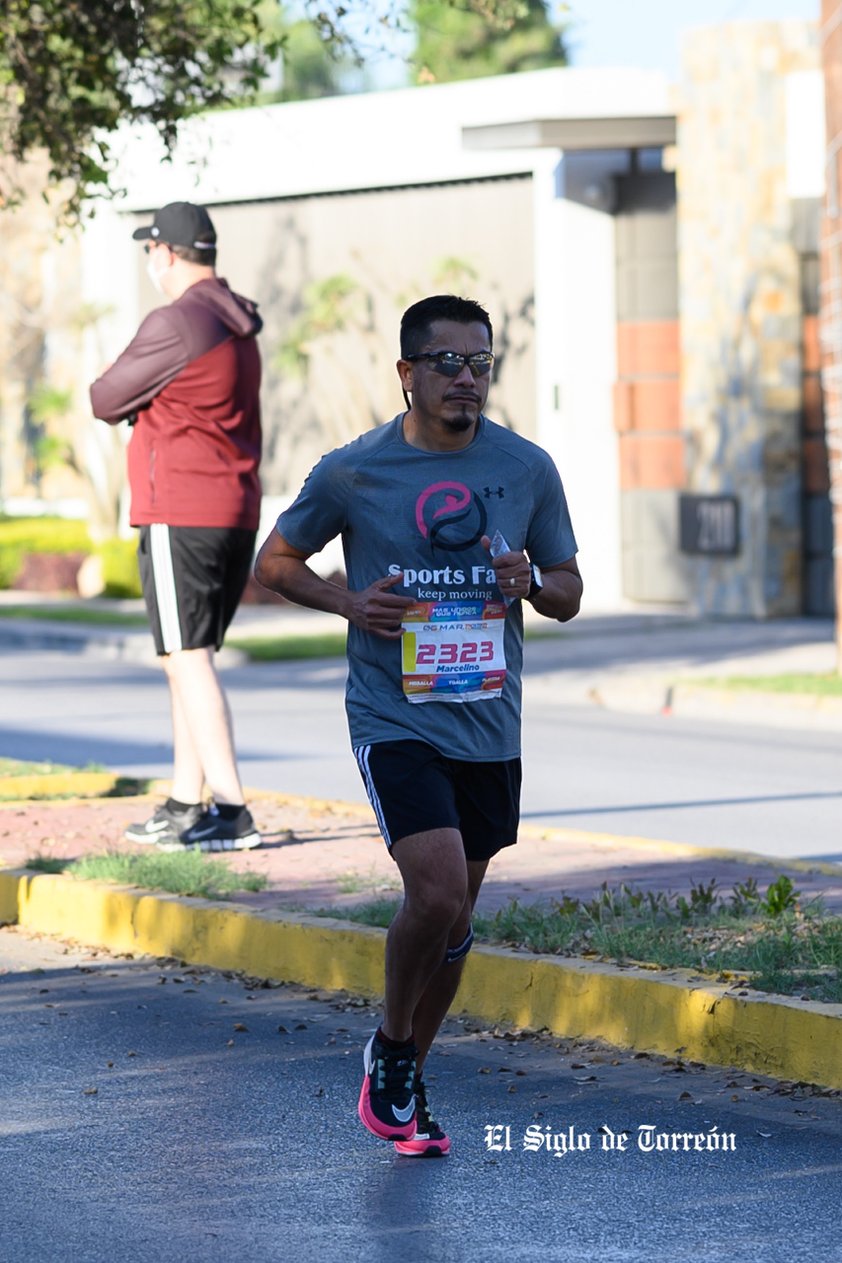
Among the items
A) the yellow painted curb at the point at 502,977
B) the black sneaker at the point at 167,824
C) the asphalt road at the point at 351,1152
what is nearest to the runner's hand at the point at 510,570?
the asphalt road at the point at 351,1152

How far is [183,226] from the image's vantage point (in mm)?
8750

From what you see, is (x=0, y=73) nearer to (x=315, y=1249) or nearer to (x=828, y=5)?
(x=828, y=5)

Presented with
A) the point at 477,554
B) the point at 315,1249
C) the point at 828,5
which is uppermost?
the point at 828,5

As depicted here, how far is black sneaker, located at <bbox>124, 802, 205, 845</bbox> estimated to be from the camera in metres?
8.93

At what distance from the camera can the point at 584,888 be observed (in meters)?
8.00

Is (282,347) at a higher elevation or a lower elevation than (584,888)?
higher

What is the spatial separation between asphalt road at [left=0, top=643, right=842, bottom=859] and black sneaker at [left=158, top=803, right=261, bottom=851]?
2.13 metres

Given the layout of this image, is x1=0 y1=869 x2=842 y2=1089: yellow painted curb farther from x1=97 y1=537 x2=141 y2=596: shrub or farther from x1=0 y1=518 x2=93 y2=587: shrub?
x1=0 y1=518 x2=93 y2=587: shrub

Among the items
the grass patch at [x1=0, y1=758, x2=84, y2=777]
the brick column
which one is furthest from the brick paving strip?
the brick column

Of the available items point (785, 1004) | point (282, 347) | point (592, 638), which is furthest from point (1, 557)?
point (785, 1004)

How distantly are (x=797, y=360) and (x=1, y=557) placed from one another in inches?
471

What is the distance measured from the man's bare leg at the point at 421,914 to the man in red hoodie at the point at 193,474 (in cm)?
337

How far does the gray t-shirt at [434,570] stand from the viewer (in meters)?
5.27

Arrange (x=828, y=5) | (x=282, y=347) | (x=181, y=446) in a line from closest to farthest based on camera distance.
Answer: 1. (x=181, y=446)
2. (x=828, y=5)
3. (x=282, y=347)
